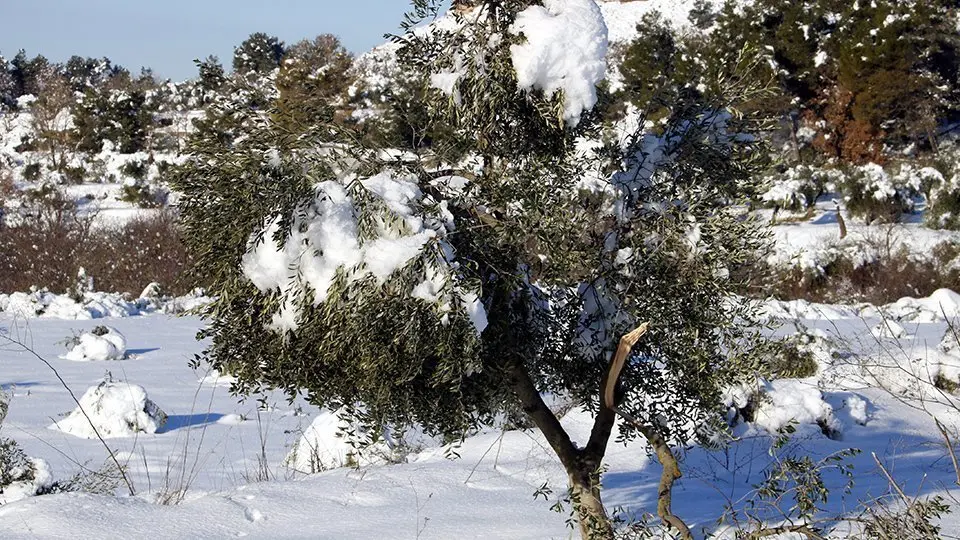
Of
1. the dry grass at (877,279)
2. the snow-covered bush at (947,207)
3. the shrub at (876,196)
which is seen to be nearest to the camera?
the dry grass at (877,279)

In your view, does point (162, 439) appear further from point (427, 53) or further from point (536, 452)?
point (427, 53)

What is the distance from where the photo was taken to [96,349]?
35.2ft

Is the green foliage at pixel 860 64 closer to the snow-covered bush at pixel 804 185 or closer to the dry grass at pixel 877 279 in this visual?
the snow-covered bush at pixel 804 185

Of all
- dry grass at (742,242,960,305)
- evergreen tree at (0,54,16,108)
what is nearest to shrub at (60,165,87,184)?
evergreen tree at (0,54,16,108)

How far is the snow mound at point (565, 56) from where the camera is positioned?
3.53 meters

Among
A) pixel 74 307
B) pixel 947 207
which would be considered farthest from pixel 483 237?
pixel 947 207

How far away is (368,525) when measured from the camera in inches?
185

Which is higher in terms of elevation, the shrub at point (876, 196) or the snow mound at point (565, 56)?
the shrub at point (876, 196)

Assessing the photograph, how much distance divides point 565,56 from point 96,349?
875cm

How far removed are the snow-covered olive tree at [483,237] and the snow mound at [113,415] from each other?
13.2 feet

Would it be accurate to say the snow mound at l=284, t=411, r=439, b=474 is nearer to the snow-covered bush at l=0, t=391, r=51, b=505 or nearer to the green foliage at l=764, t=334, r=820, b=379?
the snow-covered bush at l=0, t=391, r=51, b=505

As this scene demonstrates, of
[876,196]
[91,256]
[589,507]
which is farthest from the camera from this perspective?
[876,196]

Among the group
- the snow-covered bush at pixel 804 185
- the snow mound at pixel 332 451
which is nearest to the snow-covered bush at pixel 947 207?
the snow-covered bush at pixel 804 185

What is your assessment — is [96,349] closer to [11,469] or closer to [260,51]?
[11,469]
